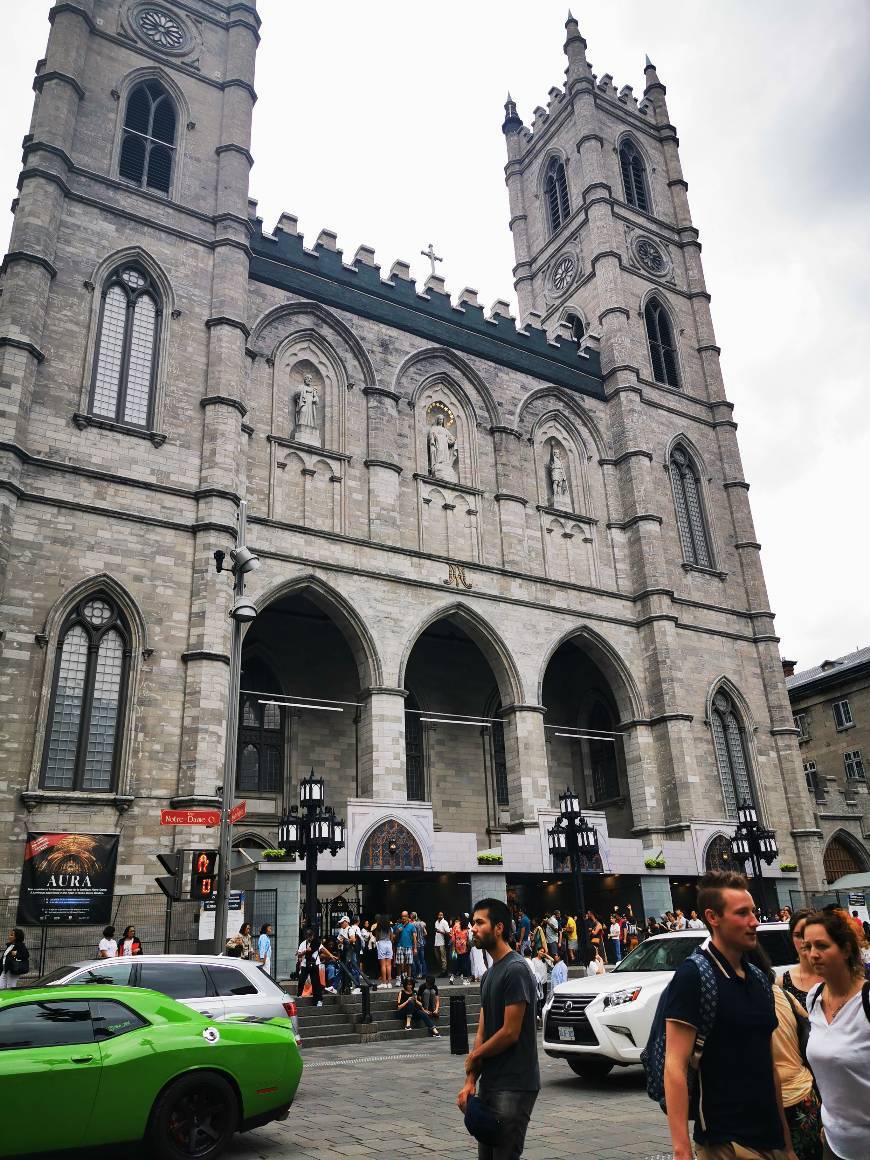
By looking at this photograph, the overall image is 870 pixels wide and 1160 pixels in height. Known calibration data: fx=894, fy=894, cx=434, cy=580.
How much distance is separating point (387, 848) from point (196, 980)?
1344 cm

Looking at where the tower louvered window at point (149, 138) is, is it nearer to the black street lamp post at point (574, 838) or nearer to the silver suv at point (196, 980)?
the black street lamp post at point (574, 838)

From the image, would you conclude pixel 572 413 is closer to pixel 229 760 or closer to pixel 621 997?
pixel 229 760

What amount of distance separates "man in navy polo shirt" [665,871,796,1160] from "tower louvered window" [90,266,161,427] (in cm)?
2082

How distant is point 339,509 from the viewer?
24750 mm

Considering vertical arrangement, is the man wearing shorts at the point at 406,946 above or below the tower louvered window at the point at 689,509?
below

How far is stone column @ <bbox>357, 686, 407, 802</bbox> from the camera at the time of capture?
869 inches

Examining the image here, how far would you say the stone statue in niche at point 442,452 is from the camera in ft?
90.2

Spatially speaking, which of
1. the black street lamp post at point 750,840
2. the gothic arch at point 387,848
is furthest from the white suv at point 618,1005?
the black street lamp post at point 750,840

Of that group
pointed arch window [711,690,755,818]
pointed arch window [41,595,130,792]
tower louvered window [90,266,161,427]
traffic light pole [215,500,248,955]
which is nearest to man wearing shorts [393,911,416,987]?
traffic light pole [215,500,248,955]

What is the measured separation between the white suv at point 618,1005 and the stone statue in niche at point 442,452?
18.6 m

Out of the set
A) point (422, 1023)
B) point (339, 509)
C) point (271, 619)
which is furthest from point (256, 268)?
point (422, 1023)

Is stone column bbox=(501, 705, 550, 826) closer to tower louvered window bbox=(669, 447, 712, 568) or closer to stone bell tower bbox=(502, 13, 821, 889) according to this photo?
stone bell tower bbox=(502, 13, 821, 889)

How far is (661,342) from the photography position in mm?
35844

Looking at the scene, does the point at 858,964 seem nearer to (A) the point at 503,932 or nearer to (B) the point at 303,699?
(A) the point at 503,932
